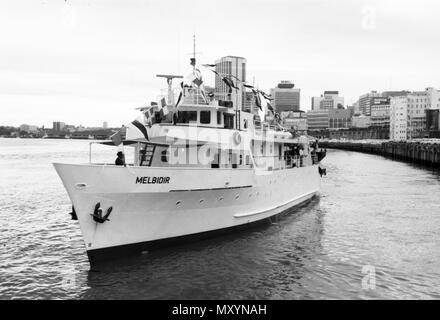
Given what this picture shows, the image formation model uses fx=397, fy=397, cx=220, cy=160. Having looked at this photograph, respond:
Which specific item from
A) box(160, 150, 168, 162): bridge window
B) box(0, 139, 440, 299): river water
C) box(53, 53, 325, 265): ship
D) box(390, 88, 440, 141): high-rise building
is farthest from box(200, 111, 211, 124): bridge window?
box(390, 88, 440, 141): high-rise building

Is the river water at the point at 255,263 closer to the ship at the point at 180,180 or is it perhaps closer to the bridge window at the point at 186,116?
the ship at the point at 180,180

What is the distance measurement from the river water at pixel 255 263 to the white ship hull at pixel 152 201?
0.78 meters

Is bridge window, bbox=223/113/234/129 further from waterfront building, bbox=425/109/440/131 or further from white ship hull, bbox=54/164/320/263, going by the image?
waterfront building, bbox=425/109/440/131

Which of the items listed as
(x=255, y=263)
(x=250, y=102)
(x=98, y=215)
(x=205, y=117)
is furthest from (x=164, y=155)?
(x=250, y=102)

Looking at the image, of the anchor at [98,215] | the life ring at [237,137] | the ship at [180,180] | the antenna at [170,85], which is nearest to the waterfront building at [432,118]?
the ship at [180,180]

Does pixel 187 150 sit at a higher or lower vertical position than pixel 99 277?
higher

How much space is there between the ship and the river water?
901mm

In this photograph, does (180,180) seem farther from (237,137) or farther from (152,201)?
(237,137)

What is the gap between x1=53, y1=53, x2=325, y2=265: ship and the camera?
14312 millimetres

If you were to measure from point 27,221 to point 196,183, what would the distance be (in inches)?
499

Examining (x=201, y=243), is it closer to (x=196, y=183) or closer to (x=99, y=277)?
(x=196, y=183)

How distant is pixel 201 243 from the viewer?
17297mm

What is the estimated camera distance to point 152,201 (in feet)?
50.1
